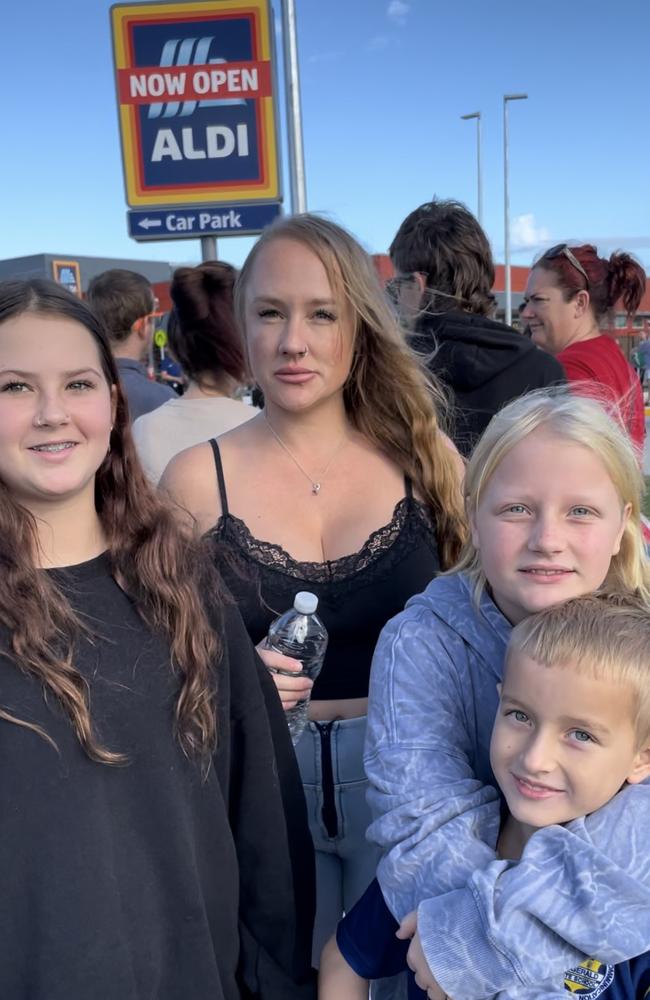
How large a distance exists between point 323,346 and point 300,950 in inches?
54.4

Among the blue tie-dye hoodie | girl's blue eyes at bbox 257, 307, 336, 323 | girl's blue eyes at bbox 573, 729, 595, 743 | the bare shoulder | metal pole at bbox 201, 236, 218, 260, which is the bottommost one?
the blue tie-dye hoodie

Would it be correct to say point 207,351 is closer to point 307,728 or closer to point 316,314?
point 316,314

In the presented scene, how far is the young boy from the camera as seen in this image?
1287mm

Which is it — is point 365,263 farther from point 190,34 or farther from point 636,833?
point 190,34

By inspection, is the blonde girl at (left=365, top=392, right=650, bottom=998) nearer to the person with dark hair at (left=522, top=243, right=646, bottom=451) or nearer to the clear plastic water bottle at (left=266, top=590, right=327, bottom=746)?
the clear plastic water bottle at (left=266, top=590, right=327, bottom=746)

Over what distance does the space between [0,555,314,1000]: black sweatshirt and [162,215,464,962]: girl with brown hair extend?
0.95ft

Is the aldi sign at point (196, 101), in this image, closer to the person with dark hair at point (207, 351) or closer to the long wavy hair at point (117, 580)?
the person with dark hair at point (207, 351)

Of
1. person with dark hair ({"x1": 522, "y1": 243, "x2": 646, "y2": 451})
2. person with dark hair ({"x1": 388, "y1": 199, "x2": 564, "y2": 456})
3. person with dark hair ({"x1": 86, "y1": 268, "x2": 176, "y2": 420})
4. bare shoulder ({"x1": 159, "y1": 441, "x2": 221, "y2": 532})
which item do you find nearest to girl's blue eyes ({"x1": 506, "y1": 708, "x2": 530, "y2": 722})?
bare shoulder ({"x1": 159, "y1": 441, "x2": 221, "y2": 532})

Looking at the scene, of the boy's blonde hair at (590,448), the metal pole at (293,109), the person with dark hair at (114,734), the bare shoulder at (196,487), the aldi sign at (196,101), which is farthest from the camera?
the metal pole at (293,109)

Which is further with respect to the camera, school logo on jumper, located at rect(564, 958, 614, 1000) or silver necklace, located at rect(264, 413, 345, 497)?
silver necklace, located at rect(264, 413, 345, 497)

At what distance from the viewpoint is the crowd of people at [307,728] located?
4.24 feet

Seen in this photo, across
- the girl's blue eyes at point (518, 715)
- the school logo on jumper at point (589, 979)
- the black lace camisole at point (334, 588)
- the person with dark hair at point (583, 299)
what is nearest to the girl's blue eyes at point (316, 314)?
the black lace camisole at point (334, 588)

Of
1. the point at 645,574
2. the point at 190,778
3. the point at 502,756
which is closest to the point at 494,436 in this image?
the point at 645,574

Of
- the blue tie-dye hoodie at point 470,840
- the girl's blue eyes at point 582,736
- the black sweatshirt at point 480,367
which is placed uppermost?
the black sweatshirt at point 480,367
